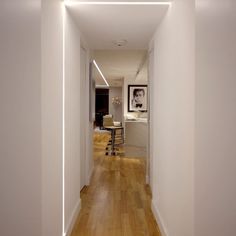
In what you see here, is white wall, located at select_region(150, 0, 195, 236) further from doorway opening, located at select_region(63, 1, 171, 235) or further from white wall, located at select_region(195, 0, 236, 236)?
doorway opening, located at select_region(63, 1, 171, 235)

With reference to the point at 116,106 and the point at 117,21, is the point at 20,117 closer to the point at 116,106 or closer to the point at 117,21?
the point at 117,21

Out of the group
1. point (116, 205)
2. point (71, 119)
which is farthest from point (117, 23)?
point (116, 205)

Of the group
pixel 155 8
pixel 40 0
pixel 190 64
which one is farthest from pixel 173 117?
pixel 40 0

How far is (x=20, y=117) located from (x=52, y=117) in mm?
450

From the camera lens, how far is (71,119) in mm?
2826

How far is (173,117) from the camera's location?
88.0 inches

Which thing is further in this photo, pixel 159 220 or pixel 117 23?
pixel 117 23

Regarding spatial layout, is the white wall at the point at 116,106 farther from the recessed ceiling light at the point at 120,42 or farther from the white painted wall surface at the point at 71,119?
the white painted wall surface at the point at 71,119

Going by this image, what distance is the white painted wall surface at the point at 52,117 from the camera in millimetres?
1757

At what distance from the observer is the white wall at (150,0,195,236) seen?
1.73 m

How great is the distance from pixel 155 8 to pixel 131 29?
773 mm

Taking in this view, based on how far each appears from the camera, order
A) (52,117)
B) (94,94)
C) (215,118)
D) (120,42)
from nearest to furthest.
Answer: (215,118) < (52,117) < (120,42) < (94,94)

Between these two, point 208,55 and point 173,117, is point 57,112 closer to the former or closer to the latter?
point 173,117

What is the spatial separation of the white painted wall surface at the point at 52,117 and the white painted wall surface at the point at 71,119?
10.5 inches
